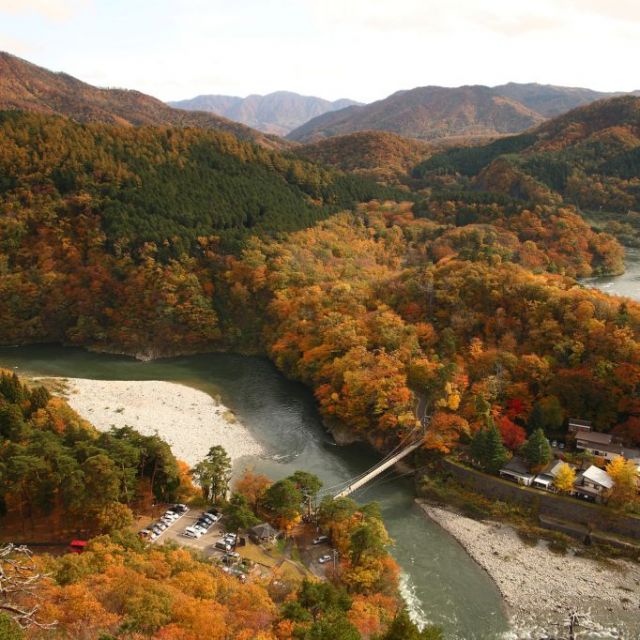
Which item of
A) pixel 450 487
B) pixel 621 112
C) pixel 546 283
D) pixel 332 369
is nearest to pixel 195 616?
pixel 450 487

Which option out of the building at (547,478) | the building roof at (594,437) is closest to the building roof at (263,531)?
the building at (547,478)

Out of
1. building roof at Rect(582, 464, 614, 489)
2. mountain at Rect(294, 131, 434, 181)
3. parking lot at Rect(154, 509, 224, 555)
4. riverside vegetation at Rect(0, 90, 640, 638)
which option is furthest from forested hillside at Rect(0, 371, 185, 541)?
mountain at Rect(294, 131, 434, 181)

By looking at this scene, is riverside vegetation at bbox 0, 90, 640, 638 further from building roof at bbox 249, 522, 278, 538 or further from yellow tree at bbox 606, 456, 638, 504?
yellow tree at bbox 606, 456, 638, 504

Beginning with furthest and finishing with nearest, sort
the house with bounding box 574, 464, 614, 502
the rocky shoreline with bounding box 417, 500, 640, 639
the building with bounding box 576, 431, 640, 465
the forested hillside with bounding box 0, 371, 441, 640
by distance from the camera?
the building with bounding box 576, 431, 640, 465 < the house with bounding box 574, 464, 614, 502 < the rocky shoreline with bounding box 417, 500, 640, 639 < the forested hillside with bounding box 0, 371, 441, 640

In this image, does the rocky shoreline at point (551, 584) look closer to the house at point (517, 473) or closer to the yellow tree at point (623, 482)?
the house at point (517, 473)

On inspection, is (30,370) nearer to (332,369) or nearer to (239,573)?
(332,369)
